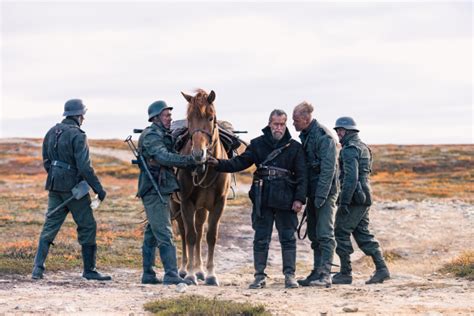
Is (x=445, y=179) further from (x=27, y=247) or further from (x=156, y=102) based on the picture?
(x=156, y=102)

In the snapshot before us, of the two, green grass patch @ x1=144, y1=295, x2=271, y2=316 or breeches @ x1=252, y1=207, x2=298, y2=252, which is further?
breeches @ x1=252, y1=207, x2=298, y2=252

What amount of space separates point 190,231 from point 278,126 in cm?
262

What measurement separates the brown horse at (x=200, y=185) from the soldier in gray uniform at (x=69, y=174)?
57.5 inches

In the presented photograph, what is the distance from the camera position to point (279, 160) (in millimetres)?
12133

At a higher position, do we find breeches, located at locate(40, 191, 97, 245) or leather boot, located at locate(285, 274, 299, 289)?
breeches, located at locate(40, 191, 97, 245)

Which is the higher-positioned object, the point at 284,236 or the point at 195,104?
the point at 195,104

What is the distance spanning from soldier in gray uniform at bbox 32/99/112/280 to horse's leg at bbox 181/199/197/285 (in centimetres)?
142

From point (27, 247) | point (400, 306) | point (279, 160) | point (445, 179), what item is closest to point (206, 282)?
point (279, 160)

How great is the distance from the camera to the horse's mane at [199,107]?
11.9 m

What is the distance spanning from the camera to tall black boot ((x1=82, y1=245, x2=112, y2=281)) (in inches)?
512

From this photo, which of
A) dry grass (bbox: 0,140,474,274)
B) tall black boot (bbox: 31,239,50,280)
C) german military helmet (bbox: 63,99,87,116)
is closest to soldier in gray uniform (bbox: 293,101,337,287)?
german military helmet (bbox: 63,99,87,116)

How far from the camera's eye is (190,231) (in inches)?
528

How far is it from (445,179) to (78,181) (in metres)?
42.9

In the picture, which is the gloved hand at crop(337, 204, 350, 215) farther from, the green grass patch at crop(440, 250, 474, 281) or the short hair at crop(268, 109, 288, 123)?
the green grass patch at crop(440, 250, 474, 281)
